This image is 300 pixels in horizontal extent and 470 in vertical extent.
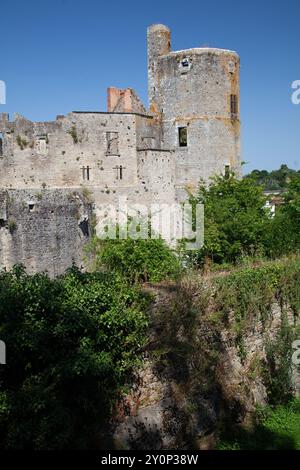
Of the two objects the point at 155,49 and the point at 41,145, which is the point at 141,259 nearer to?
the point at 41,145

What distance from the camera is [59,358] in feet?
32.7

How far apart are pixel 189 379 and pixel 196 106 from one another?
64.9ft

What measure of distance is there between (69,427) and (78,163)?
21.0m

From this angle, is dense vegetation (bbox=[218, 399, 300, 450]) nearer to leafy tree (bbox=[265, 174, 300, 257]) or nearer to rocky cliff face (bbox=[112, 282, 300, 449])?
rocky cliff face (bbox=[112, 282, 300, 449])


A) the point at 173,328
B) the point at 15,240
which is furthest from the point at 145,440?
the point at 15,240

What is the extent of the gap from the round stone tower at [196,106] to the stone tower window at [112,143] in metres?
3.05

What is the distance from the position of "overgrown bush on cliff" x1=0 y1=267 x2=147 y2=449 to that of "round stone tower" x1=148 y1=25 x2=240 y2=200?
19157mm

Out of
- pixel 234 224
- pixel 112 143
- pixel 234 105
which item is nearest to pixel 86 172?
pixel 112 143

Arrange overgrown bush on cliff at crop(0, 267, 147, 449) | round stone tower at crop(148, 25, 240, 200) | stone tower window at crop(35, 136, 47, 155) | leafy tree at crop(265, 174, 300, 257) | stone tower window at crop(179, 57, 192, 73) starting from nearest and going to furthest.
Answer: overgrown bush on cliff at crop(0, 267, 147, 449) → leafy tree at crop(265, 174, 300, 257) → stone tower window at crop(35, 136, 47, 155) → stone tower window at crop(179, 57, 192, 73) → round stone tower at crop(148, 25, 240, 200)

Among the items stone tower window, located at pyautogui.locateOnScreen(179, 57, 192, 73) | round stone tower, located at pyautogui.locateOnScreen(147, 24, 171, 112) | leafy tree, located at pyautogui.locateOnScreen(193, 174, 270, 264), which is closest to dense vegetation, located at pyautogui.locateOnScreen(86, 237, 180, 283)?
leafy tree, located at pyautogui.locateOnScreen(193, 174, 270, 264)

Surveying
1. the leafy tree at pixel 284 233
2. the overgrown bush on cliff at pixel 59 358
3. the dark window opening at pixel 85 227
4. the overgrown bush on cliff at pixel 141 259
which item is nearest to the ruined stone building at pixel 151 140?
the dark window opening at pixel 85 227

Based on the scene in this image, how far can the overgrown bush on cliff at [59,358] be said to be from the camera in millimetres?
9086

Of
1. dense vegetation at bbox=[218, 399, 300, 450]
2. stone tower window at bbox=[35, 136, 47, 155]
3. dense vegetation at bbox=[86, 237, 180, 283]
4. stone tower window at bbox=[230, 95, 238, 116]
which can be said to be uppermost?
stone tower window at bbox=[230, 95, 238, 116]

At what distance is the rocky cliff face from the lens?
36.1ft
